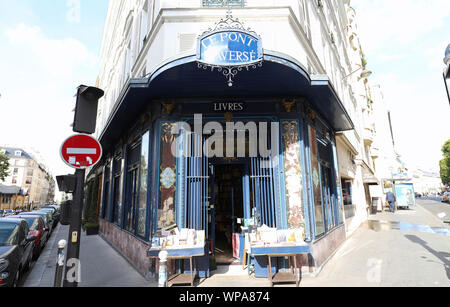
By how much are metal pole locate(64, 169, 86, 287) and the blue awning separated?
2.84m

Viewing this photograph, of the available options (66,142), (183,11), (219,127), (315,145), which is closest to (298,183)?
(315,145)

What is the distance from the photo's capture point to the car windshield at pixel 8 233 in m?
→ 5.69

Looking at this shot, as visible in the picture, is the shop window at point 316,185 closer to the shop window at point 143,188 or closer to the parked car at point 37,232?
the shop window at point 143,188

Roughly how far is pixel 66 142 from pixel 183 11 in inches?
200

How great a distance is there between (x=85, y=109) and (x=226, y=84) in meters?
3.18

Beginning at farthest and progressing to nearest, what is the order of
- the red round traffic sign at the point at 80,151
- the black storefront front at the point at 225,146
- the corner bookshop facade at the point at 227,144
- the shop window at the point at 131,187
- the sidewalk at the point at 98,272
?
the shop window at the point at 131,187 → the black storefront front at the point at 225,146 → the corner bookshop facade at the point at 227,144 → the sidewalk at the point at 98,272 → the red round traffic sign at the point at 80,151

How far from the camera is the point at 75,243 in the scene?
12.0 feet

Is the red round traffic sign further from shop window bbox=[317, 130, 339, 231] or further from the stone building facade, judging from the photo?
shop window bbox=[317, 130, 339, 231]

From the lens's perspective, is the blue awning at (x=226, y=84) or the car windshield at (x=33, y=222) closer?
the blue awning at (x=226, y=84)

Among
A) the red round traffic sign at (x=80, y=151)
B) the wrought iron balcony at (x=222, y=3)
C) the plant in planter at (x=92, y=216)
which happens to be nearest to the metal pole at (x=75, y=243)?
the red round traffic sign at (x=80, y=151)

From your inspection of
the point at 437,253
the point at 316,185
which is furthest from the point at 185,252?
the point at 437,253

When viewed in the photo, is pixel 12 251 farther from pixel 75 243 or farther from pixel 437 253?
pixel 437 253

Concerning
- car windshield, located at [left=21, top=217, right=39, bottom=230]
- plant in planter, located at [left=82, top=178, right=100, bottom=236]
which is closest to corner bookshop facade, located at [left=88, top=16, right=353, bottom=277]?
car windshield, located at [left=21, top=217, right=39, bottom=230]

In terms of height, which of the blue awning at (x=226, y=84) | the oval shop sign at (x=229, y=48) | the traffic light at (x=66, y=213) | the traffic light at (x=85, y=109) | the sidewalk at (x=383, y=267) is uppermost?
the oval shop sign at (x=229, y=48)
